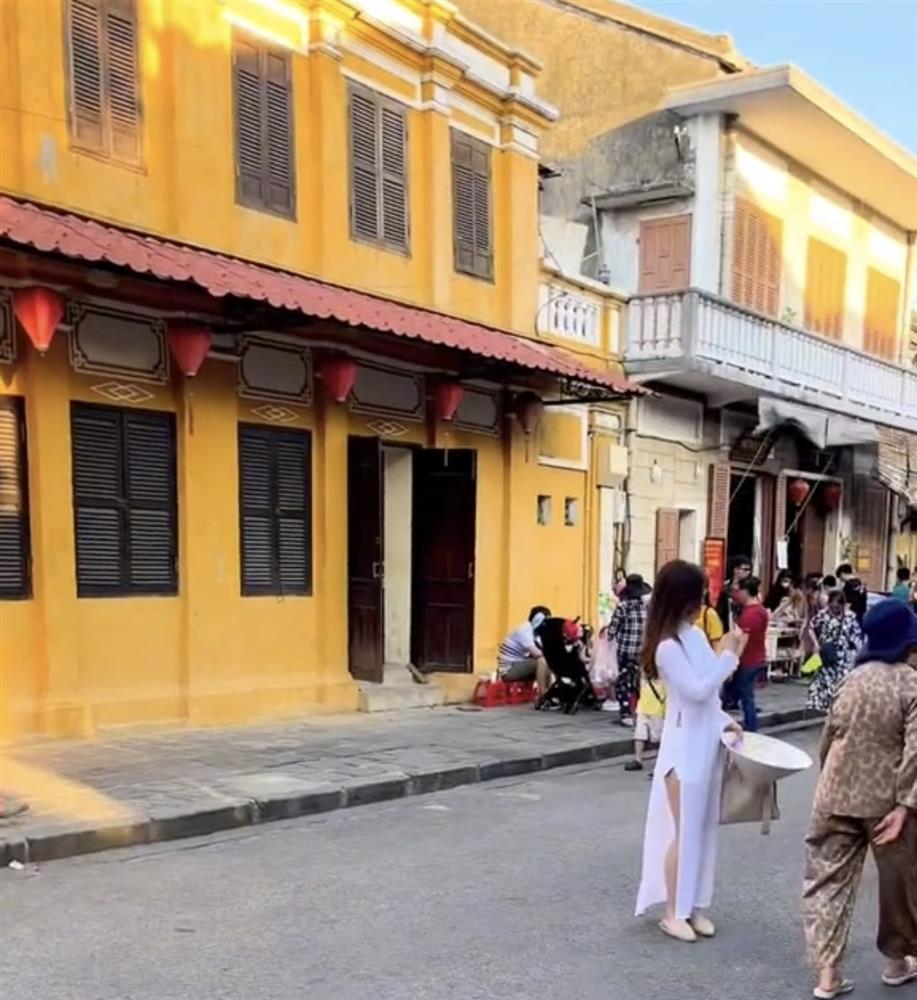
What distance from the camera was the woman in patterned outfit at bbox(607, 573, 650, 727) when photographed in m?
10.4

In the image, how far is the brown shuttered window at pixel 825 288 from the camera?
18.6m

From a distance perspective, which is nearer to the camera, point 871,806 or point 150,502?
point 871,806

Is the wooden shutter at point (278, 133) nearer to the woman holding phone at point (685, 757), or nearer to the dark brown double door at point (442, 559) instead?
the dark brown double door at point (442, 559)

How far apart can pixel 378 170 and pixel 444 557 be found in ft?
14.1

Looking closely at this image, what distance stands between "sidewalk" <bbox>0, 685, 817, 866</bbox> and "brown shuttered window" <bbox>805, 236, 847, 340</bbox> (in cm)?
1057

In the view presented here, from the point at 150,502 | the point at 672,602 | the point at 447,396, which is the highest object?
the point at 447,396

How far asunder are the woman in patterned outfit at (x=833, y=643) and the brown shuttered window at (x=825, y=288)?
7798mm

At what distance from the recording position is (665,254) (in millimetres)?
16406

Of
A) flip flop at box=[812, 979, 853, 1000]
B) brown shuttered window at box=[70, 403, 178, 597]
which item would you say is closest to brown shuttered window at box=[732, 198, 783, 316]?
brown shuttered window at box=[70, 403, 178, 597]

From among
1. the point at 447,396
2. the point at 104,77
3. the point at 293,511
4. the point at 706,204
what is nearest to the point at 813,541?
the point at 706,204

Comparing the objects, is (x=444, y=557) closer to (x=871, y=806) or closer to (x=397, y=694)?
(x=397, y=694)

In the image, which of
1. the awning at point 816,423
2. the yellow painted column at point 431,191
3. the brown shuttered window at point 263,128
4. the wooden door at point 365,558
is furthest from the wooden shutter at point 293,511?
the awning at point 816,423

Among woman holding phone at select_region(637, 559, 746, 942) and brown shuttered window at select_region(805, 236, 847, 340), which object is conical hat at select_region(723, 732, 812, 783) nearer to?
woman holding phone at select_region(637, 559, 746, 942)

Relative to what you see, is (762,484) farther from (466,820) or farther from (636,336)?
(466,820)
